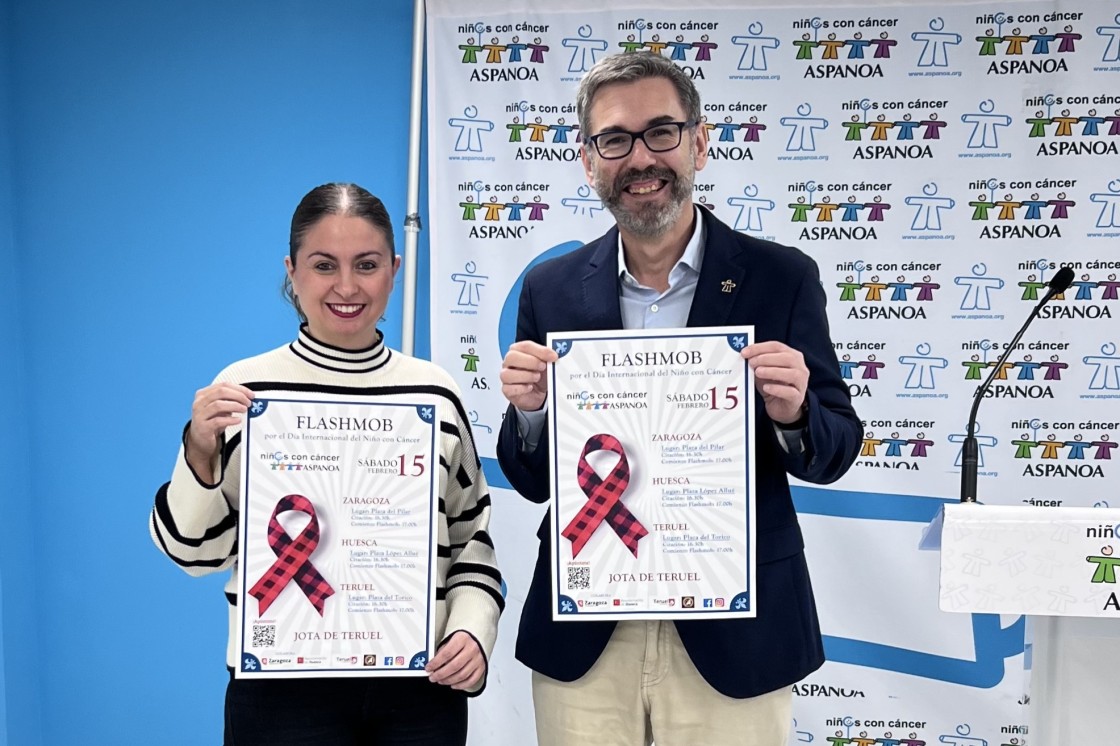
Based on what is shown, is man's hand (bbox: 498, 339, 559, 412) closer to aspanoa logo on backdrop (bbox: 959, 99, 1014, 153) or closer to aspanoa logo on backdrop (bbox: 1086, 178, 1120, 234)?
aspanoa logo on backdrop (bbox: 959, 99, 1014, 153)

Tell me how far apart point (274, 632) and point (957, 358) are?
2192 mm

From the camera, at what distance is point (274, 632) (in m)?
1.51

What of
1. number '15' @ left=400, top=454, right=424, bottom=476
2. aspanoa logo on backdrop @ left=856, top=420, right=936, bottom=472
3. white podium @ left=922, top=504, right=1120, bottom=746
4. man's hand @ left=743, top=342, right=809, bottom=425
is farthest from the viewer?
aspanoa logo on backdrop @ left=856, top=420, right=936, bottom=472

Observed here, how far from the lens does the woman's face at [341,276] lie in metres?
1.60

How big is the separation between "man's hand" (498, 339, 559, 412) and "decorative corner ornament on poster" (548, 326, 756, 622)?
0.03 metres

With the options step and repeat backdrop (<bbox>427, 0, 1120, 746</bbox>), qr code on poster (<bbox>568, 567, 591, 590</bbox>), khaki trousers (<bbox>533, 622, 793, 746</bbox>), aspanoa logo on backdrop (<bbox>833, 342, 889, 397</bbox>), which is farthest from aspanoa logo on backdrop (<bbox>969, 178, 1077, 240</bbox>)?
qr code on poster (<bbox>568, 567, 591, 590</bbox>)

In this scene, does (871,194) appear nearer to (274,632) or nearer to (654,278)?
(654,278)

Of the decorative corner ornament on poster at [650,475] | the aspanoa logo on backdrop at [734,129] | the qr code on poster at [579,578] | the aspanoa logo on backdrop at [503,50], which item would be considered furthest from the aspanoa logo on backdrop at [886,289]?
the qr code on poster at [579,578]

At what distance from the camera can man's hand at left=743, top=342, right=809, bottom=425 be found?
144 cm

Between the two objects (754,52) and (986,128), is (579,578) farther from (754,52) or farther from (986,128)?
(986,128)

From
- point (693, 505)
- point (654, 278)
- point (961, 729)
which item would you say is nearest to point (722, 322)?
point (654, 278)

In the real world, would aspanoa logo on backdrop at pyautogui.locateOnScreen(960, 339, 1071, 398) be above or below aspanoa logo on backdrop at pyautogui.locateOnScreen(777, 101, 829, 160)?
below

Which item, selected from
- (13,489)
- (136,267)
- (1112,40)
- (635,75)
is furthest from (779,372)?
(13,489)

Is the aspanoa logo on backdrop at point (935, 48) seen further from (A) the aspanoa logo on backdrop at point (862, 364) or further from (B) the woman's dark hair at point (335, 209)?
(B) the woman's dark hair at point (335, 209)
